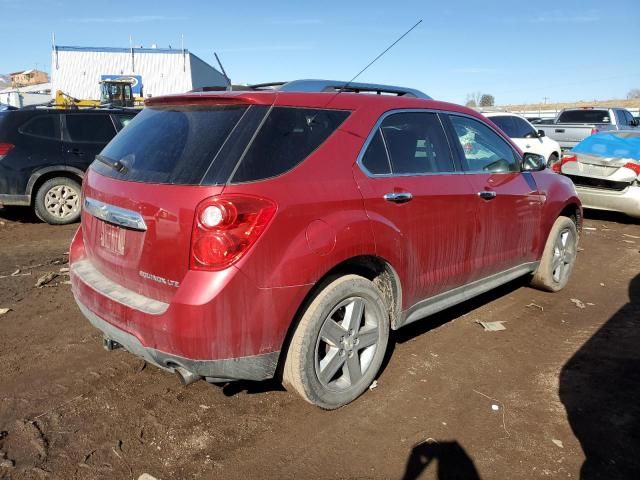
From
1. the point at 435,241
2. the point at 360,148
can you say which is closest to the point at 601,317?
the point at 435,241

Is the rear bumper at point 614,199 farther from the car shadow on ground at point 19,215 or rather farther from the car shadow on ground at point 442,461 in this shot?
the car shadow on ground at point 19,215

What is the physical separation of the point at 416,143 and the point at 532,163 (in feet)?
5.09

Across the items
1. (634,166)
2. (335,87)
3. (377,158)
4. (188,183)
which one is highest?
(335,87)

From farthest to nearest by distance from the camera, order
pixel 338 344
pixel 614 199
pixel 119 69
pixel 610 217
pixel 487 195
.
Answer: pixel 119 69 < pixel 610 217 < pixel 614 199 < pixel 487 195 < pixel 338 344

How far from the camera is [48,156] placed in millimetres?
7805

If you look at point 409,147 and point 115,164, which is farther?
point 409,147

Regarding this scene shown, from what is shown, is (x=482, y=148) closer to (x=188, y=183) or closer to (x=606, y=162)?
(x=188, y=183)

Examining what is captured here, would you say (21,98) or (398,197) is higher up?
(21,98)

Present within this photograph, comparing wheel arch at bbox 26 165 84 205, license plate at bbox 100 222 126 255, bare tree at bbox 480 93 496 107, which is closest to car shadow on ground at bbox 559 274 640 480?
license plate at bbox 100 222 126 255

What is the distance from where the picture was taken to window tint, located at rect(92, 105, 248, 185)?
104 inches

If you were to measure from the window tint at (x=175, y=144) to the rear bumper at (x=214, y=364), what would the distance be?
2.77 ft

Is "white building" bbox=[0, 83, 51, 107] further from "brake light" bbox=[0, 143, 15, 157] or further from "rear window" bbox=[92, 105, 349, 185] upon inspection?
"rear window" bbox=[92, 105, 349, 185]

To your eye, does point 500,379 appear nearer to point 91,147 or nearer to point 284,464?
point 284,464

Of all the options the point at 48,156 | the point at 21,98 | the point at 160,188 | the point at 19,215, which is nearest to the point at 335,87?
the point at 160,188
